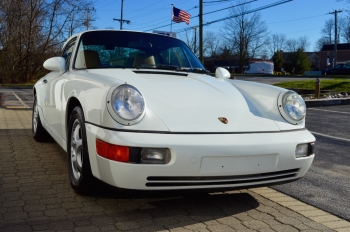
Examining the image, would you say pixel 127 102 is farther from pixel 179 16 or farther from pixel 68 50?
pixel 179 16

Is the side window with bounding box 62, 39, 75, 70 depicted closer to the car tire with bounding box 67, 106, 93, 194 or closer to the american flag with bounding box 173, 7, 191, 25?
the car tire with bounding box 67, 106, 93, 194

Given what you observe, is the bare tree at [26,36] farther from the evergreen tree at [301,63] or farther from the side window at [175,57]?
the evergreen tree at [301,63]

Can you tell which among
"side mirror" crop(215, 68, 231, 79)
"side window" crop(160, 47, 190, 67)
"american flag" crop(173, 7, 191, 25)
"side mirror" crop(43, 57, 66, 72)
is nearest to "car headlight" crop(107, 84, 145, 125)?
"side window" crop(160, 47, 190, 67)

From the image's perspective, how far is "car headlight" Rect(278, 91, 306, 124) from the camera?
320cm

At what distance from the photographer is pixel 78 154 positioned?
326 centimetres

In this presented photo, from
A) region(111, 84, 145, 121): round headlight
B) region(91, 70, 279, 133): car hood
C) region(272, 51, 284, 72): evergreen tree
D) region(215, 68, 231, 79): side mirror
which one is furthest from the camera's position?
region(272, 51, 284, 72): evergreen tree

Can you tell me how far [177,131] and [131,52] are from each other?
5.71 feet

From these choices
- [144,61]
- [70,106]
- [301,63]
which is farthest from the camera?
[301,63]

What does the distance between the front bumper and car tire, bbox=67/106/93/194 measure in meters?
0.12

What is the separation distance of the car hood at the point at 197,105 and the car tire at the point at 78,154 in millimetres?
465

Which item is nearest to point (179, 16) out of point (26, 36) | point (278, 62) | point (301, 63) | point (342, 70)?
point (26, 36)

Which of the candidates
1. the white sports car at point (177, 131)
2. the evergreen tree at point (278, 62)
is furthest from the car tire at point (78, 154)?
the evergreen tree at point (278, 62)

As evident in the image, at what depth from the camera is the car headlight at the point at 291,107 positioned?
3.20 m

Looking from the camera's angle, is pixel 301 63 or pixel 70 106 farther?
pixel 301 63
